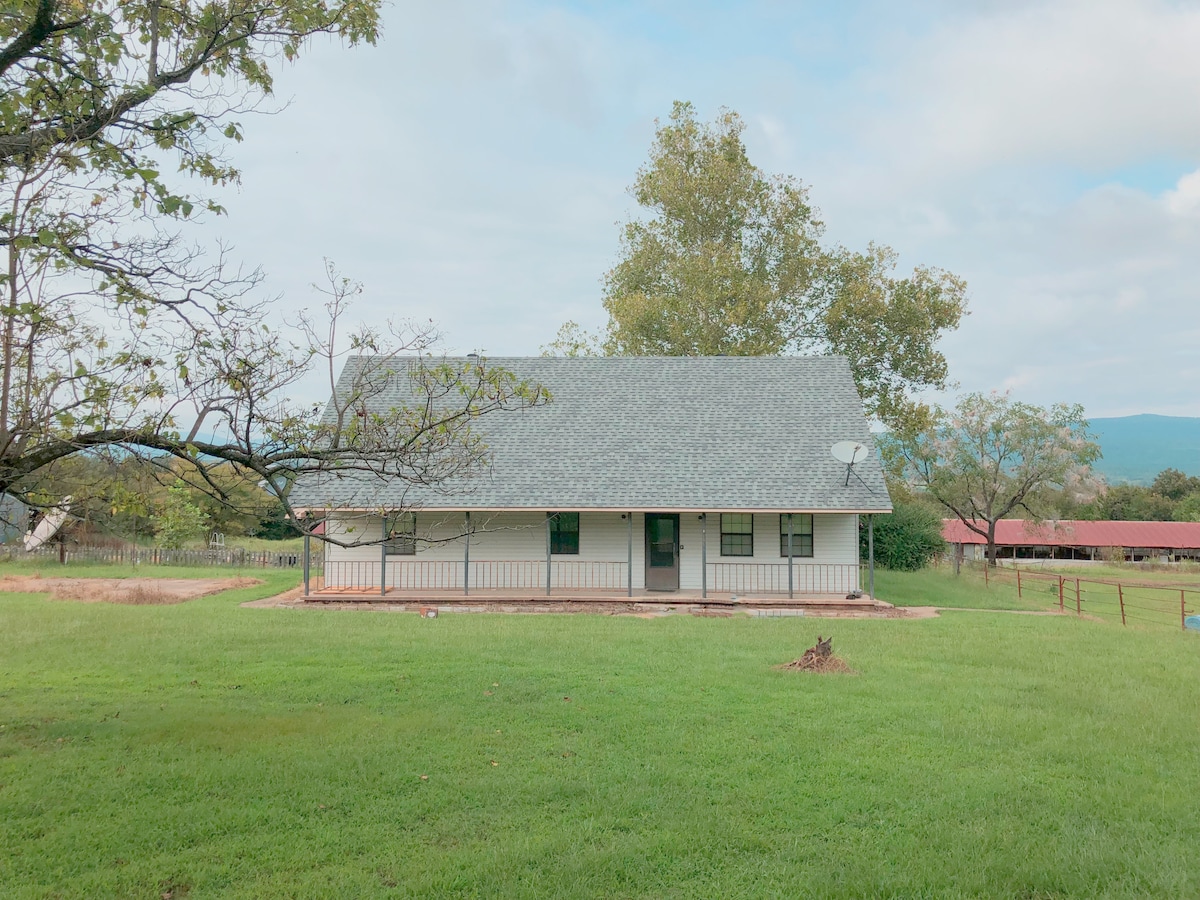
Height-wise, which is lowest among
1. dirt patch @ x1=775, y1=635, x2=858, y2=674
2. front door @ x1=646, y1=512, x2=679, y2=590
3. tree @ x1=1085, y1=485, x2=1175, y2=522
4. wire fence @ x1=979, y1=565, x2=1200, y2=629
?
wire fence @ x1=979, y1=565, x2=1200, y2=629

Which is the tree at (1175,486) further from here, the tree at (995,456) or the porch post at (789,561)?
the porch post at (789,561)

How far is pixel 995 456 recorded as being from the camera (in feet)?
154

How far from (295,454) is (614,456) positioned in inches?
605

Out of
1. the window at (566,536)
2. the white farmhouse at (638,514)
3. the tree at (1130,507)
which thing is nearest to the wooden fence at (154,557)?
the white farmhouse at (638,514)

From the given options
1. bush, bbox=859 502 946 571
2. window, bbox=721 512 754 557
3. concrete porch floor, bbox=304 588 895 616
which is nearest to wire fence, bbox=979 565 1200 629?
bush, bbox=859 502 946 571

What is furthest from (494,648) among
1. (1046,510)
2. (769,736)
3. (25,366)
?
(1046,510)

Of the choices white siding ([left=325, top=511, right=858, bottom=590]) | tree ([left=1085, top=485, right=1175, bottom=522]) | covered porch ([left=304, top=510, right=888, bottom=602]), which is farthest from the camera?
tree ([left=1085, top=485, right=1175, bottom=522])

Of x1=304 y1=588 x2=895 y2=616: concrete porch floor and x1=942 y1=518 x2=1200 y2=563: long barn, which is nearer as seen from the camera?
x1=304 y1=588 x2=895 y2=616: concrete porch floor

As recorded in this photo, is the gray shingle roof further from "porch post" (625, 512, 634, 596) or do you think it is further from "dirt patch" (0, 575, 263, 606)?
"dirt patch" (0, 575, 263, 606)

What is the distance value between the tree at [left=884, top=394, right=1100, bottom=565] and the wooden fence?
31.8m

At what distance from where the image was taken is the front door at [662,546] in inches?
837

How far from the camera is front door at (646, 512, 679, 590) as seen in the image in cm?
2125

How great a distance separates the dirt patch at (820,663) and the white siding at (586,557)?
9008 millimetres

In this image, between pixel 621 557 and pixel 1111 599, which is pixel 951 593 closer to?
pixel 621 557
